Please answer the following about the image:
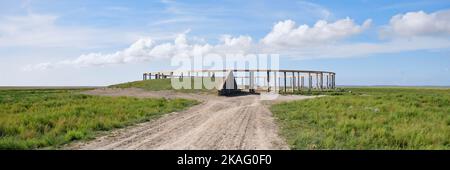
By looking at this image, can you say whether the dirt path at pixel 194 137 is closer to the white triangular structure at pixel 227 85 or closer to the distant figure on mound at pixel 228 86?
the distant figure on mound at pixel 228 86

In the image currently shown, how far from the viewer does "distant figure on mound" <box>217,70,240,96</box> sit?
37906 mm

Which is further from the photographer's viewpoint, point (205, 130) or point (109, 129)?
point (109, 129)

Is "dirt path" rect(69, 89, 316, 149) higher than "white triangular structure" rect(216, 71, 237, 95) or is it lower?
lower

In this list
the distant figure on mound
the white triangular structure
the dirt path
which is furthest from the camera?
the white triangular structure

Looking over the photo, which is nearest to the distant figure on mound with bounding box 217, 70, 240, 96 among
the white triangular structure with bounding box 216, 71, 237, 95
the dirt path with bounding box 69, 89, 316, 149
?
the white triangular structure with bounding box 216, 71, 237, 95

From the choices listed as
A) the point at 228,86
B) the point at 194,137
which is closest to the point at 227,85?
the point at 228,86

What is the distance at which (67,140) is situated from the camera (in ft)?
37.5

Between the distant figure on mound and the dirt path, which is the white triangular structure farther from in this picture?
the dirt path

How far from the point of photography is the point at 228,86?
39.1m

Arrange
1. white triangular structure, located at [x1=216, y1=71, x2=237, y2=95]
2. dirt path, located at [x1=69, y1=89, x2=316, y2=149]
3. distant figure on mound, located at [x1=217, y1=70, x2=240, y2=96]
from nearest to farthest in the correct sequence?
dirt path, located at [x1=69, y1=89, x2=316, y2=149] < distant figure on mound, located at [x1=217, y1=70, x2=240, y2=96] < white triangular structure, located at [x1=216, y1=71, x2=237, y2=95]
